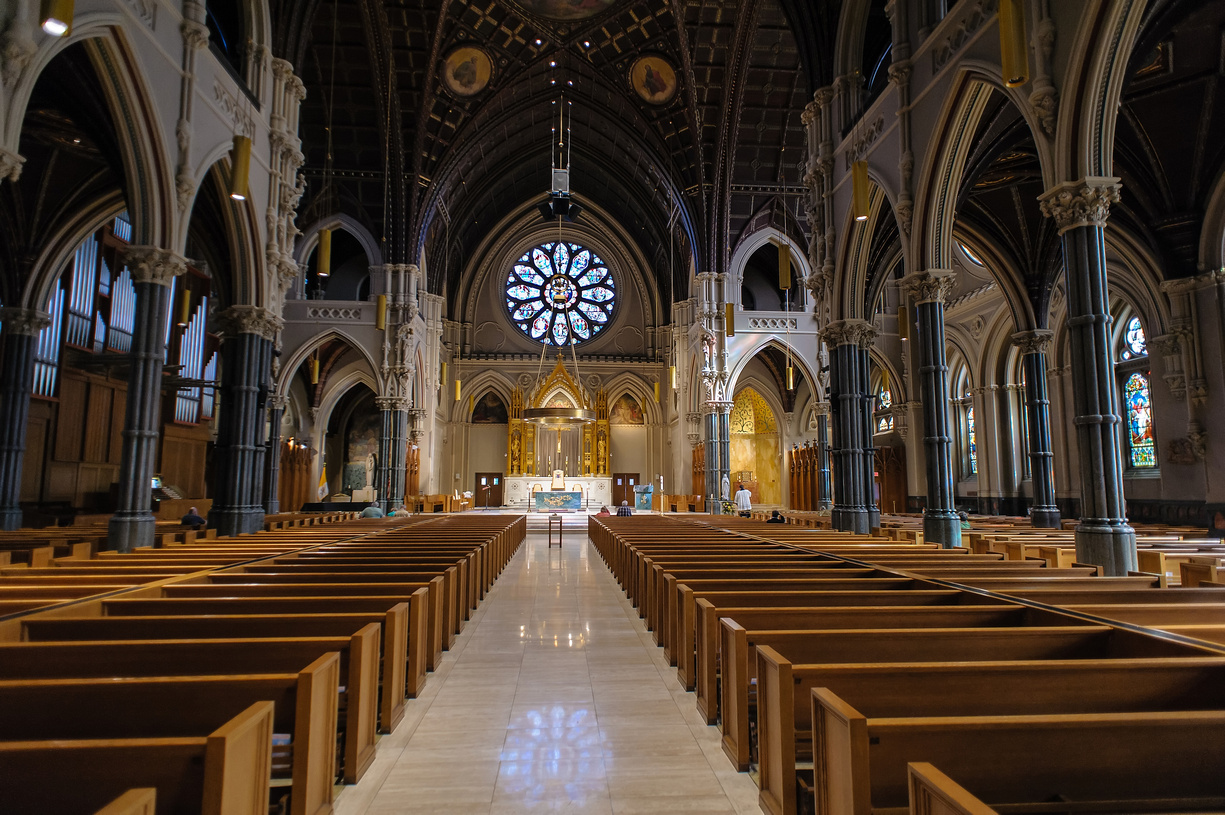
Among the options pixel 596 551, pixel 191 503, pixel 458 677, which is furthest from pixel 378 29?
pixel 458 677

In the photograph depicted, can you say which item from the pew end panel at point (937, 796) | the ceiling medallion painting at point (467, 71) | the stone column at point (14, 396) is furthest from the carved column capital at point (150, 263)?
the ceiling medallion painting at point (467, 71)

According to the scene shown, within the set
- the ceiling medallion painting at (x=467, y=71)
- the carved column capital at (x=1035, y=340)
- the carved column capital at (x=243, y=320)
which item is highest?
the ceiling medallion painting at (x=467, y=71)

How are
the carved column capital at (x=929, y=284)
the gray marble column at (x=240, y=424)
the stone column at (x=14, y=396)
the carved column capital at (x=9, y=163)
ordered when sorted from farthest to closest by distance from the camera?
the stone column at (x=14, y=396), the gray marble column at (x=240, y=424), the carved column capital at (x=929, y=284), the carved column capital at (x=9, y=163)

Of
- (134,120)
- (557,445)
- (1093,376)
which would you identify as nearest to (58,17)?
(134,120)

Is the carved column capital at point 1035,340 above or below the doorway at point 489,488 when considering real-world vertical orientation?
above

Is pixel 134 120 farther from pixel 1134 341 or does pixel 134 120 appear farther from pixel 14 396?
pixel 1134 341

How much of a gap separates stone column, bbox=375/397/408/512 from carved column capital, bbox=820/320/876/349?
529 inches

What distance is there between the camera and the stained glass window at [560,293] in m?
31.9

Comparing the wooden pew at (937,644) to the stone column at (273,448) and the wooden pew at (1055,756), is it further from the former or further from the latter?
the stone column at (273,448)

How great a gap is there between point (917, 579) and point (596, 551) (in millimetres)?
10073

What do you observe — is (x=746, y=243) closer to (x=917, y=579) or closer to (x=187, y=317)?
(x=187, y=317)

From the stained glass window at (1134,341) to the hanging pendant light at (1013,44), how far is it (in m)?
11.9

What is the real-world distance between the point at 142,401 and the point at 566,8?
16457 mm

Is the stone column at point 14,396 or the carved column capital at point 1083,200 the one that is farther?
the stone column at point 14,396
